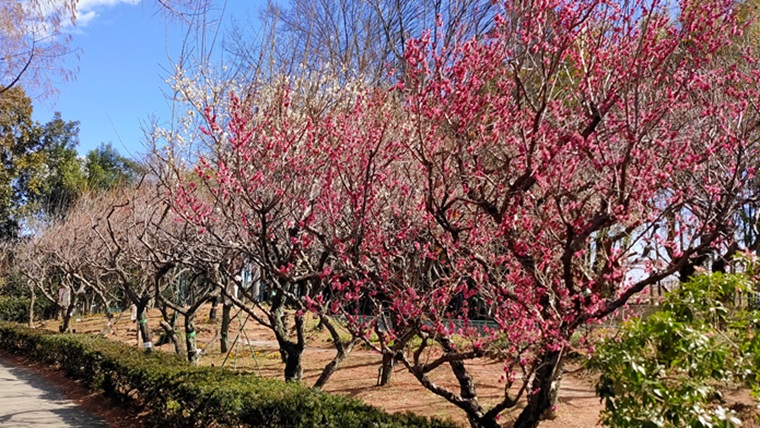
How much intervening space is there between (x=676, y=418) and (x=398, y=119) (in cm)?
523

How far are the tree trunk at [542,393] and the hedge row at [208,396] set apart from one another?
1.97 feet

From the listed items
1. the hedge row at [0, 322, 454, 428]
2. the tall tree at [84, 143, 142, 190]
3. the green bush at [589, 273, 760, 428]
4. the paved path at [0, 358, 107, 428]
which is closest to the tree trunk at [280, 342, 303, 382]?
the hedge row at [0, 322, 454, 428]

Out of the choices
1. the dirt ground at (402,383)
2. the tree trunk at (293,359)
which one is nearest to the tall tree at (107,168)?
the dirt ground at (402,383)

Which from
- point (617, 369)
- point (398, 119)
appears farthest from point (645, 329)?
point (398, 119)

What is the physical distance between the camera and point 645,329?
2717mm

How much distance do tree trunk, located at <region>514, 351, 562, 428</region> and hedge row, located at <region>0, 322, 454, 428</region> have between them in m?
0.60

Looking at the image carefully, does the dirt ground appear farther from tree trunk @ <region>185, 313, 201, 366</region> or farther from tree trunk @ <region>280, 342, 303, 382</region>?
tree trunk @ <region>280, 342, 303, 382</region>

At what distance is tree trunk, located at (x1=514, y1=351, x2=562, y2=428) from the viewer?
436cm

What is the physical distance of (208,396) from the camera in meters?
5.94

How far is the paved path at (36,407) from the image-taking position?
297 inches

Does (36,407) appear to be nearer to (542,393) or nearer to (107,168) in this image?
(542,393)

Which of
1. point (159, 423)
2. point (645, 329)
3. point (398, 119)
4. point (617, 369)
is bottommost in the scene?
point (159, 423)

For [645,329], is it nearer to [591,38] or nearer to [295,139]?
[591,38]

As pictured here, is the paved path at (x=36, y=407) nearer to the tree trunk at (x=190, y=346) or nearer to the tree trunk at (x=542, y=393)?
the tree trunk at (x=190, y=346)
